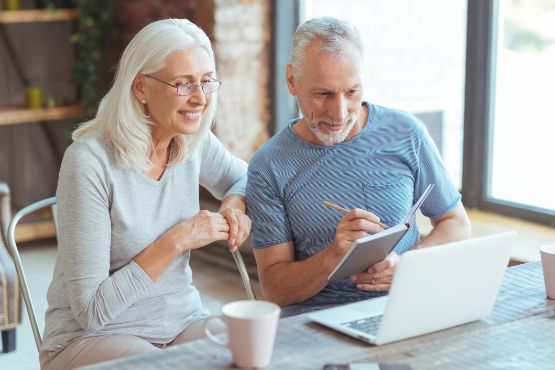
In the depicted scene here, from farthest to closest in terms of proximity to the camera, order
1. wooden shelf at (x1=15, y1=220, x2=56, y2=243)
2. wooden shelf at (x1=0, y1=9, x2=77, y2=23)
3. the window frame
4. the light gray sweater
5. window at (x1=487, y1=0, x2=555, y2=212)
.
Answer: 1. wooden shelf at (x1=15, y1=220, x2=56, y2=243)
2. wooden shelf at (x1=0, y1=9, x2=77, y2=23)
3. the window frame
4. window at (x1=487, y1=0, x2=555, y2=212)
5. the light gray sweater

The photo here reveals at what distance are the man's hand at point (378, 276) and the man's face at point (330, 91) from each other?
0.35 m

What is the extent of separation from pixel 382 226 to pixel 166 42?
2.15 ft

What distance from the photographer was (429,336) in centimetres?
170

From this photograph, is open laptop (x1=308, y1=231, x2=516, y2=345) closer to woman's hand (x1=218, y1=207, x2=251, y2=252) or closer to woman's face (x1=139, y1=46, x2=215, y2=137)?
woman's hand (x1=218, y1=207, x2=251, y2=252)

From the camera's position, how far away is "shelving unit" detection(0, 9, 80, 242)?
4828 mm

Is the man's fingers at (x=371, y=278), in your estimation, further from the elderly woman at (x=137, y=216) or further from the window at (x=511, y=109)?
the window at (x=511, y=109)

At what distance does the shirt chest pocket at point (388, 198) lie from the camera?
90.5 inches

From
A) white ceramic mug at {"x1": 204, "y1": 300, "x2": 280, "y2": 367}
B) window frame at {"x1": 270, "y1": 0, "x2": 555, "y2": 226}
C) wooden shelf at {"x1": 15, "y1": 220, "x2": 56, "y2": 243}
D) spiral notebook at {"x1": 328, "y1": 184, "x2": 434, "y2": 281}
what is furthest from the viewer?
wooden shelf at {"x1": 15, "y1": 220, "x2": 56, "y2": 243}

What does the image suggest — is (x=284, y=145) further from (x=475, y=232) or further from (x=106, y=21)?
(x=106, y=21)

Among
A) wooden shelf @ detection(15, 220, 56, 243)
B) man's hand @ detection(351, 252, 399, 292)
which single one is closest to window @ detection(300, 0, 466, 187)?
man's hand @ detection(351, 252, 399, 292)

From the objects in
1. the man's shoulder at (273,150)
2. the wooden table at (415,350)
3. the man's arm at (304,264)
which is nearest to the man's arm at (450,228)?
the man's arm at (304,264)

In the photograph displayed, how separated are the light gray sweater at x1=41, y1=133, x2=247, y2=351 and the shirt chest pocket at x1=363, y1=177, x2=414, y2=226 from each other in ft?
1.44

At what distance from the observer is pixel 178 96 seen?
2.12m

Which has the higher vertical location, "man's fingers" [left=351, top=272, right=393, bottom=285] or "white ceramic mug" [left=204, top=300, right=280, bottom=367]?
"white ceramic mug" [left=204, top=300, right=280, bottom=367]
